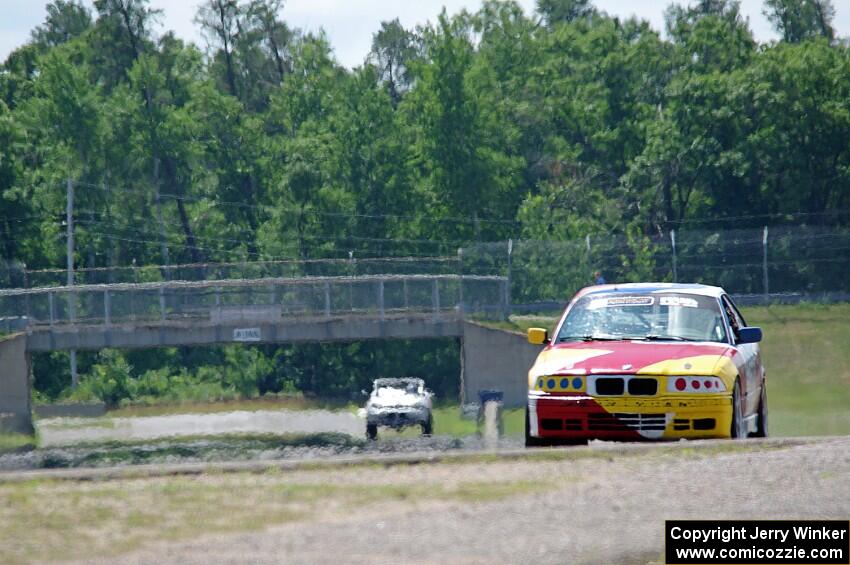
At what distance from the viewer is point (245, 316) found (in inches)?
1756

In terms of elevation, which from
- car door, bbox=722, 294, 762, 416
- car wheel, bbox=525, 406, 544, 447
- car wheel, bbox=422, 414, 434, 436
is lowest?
car wheel, bbox=422, 414, 434, 436

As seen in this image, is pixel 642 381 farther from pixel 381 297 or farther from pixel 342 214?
pixel 342 214

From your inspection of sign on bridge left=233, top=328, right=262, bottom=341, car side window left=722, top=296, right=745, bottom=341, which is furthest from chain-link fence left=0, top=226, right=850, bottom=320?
car side window left=722, top=296, right=745, bottom=341

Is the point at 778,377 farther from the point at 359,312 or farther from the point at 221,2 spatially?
the point at 221,2

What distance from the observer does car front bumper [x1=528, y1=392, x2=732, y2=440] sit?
12867mm

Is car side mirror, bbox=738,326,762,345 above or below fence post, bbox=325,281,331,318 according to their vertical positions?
above

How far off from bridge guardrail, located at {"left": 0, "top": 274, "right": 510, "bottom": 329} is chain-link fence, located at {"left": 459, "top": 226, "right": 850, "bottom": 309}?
6402 millimetres

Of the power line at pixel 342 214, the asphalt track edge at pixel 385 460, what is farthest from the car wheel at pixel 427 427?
the power line at pixel 342 214

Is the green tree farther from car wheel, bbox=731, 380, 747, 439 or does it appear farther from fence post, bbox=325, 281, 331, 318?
car wheel, bbox=731, 380, 747, 439

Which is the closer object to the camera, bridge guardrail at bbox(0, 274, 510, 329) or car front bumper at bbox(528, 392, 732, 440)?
car front bumper at bbox(528, 392, 732, 440)

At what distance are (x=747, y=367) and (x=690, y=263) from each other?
1540 inches

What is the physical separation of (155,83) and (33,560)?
2686 inches

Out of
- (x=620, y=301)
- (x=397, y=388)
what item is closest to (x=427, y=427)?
(x=397, y=388)

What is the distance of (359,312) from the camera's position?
148 ft
